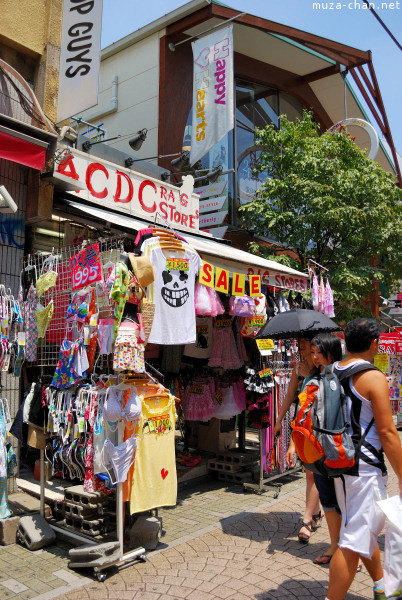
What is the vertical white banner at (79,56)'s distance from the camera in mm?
6676

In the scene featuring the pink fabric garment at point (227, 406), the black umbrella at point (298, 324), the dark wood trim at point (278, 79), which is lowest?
the pink fabric garment at point (227, 406)

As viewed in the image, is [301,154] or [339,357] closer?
[339,357]

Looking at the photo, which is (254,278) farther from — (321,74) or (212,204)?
(321,74)

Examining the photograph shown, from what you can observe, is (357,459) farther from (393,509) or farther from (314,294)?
(314,294)

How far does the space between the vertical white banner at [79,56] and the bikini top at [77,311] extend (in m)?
3.15

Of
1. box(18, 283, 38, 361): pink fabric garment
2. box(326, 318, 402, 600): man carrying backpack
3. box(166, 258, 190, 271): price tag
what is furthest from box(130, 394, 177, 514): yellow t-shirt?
box(326, 318, 402, 600): man carrying backpack

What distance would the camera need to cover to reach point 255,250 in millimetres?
12375

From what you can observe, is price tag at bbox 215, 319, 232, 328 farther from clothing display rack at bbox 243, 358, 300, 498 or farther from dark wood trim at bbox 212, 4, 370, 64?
dark wood trim at bbox 212, 4, 370, 64

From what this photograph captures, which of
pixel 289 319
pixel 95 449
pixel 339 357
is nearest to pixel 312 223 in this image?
pixel 289 319

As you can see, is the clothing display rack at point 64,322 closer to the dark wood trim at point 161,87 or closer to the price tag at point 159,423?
the price tag at point 159,423

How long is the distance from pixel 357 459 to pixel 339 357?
121 centimetres

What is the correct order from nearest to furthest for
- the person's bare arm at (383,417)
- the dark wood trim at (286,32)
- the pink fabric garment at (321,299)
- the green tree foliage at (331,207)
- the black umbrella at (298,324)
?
the person's bare arm at (383,417), the black umbrella at (298,324), the pink fabric garment at (321,299), the green tree foliage at (331,207), the dark wood trim at (286,32)

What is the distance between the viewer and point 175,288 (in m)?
5.31

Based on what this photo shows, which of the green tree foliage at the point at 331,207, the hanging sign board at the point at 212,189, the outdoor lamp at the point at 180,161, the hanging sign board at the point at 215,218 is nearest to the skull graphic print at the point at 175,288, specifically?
the green tree foliage at the point at 331,207
